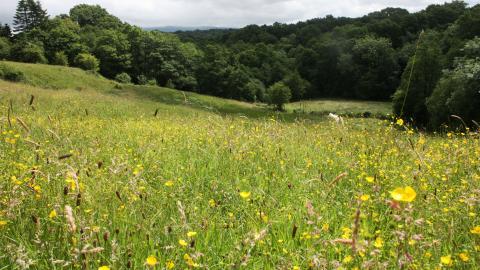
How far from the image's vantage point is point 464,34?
49.8m

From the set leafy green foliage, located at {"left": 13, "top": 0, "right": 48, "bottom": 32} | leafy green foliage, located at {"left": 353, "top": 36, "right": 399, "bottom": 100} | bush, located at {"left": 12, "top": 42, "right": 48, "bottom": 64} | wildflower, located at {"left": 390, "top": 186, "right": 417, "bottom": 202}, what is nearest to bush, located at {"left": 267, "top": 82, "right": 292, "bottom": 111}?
leafy green foliage, located at {"left": 353, "top": 36, "right": 399, "bottom": 100}

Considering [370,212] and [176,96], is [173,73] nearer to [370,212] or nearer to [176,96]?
[176,96]

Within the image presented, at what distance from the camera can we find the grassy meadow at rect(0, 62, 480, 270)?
7.85ft

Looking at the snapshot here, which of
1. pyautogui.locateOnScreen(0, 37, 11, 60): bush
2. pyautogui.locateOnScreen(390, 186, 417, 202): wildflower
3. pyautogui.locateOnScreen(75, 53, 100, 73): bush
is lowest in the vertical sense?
pyautogui.locateOnScreen(390, 186, 417, 202): wildflower

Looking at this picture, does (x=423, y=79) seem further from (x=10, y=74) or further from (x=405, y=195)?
(x=405, y=195)

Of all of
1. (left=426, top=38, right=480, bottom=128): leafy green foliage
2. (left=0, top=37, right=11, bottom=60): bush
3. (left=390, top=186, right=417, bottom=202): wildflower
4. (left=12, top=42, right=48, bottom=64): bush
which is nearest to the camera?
(left=390, top=186, right=417, bottom=202): wildflower

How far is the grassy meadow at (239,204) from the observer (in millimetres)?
2393

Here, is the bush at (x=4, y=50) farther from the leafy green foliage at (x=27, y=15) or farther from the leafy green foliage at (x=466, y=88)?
the leafy green foliage at (x=466, y=88)

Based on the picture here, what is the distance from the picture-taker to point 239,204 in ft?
12.3

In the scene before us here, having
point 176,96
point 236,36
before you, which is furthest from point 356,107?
point 236,36

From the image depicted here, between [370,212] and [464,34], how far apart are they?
185ft

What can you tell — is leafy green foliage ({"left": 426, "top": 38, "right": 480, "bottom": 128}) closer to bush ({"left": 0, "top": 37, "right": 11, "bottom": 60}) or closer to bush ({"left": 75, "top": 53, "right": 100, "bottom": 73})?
bush ({"left": 75, "top": 53, "right": 100, "bottom": 73})

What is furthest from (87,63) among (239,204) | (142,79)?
(239,204)

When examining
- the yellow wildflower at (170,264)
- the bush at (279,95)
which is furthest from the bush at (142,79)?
the yellow wildflower at (170,264)
